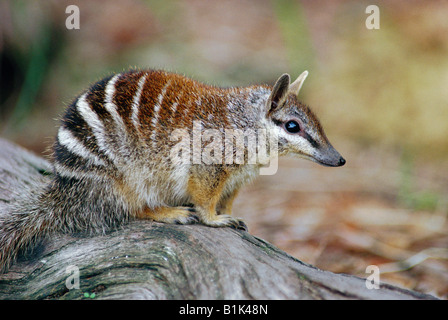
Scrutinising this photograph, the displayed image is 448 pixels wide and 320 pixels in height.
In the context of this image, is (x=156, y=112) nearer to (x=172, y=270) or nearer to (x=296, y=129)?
(x=296, y=129)

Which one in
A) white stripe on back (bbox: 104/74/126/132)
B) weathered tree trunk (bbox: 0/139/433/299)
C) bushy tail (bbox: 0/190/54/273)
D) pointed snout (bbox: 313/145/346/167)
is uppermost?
white stripe on back (bbox: 104/74/126/132)

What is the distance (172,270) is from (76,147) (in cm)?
110

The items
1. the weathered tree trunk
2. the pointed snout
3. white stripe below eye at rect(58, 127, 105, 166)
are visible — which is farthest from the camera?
the pointed snout

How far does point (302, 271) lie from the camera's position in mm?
2508

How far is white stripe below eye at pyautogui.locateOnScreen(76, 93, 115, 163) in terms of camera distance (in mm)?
3064

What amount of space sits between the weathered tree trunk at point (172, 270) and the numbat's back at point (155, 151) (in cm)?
14

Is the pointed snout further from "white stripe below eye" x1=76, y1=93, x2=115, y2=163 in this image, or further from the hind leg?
"white stripe below eye" x1=76, y1=93, x2=115, y2=163

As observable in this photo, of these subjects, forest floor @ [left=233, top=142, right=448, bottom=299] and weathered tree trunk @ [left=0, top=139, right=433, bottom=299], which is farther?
forest floor @ [left=233, top=142, right=448, bottom=299]

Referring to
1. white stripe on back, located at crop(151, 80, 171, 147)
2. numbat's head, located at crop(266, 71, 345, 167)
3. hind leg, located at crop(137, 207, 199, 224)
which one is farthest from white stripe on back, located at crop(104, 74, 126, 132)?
numbat's head, located at crop(266, 71, 345, 167)

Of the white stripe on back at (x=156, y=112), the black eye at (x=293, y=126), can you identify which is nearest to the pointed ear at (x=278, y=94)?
the black eye at (x=293, y=126)

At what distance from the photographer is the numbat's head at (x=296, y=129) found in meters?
3.18

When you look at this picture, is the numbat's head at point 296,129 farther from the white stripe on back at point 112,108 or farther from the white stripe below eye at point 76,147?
the white stripe below eye at point 76,147
